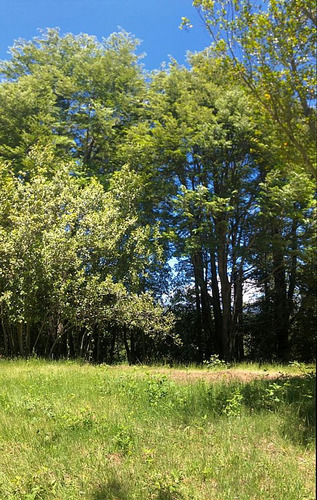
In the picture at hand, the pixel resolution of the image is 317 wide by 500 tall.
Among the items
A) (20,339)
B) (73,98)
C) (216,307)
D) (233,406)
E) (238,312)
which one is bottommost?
(233,406)

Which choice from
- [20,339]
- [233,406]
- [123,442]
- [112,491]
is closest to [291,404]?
[233,406]

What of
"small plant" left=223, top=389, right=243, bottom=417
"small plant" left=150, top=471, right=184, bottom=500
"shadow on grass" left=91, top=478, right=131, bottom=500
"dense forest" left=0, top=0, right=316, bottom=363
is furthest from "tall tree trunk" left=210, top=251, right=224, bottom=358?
"shadow on grass" left=91, top=478, right=131, bottom=500

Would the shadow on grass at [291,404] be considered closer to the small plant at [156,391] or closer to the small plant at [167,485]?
the small plant at [156,391]

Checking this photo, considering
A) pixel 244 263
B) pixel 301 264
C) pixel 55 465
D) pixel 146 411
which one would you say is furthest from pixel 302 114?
pixel 301 264

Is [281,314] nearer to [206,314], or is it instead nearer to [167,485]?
[206,314]

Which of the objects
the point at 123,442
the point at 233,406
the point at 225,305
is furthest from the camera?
the point at 225,305

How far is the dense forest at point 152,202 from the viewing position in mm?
11773

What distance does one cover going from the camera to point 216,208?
44.8 ft

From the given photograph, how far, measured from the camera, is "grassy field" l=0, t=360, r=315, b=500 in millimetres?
3463

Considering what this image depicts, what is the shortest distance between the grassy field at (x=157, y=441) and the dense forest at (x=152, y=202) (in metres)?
4.51

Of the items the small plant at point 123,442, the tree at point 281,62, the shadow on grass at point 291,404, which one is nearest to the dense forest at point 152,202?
the tree at point 281,62

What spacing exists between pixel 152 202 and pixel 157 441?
13618 millimetres

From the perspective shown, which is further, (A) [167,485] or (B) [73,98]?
(B) [73,98]

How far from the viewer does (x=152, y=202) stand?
1730 cm
